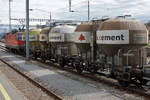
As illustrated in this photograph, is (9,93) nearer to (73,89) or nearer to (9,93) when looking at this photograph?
(9,93)

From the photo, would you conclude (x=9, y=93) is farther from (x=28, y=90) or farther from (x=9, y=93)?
(x=28, y=90)

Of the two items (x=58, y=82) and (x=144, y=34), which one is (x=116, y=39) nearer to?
(x=144, y=34)

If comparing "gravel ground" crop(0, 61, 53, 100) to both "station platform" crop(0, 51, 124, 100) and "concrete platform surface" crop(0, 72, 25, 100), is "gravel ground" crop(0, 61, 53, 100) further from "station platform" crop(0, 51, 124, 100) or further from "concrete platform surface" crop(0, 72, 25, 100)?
"station platform" crop(0, 51, 124, 100)

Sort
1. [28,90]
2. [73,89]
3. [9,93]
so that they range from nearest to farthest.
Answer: [9,93], [73,89], [28,90]

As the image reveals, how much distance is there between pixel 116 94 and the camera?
384 inches

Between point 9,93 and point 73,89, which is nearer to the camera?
point 9,93

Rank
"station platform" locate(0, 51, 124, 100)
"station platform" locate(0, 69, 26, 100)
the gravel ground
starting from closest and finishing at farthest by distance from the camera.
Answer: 1. "station platform" locate(0, 69, 26, 100)
2. "station platform" locate(0, 51, 124, 100)
3. the gravel ground

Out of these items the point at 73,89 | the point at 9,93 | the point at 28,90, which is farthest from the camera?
the point at 28,90

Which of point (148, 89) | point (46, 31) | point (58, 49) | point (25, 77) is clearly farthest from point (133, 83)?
point (46, 31)

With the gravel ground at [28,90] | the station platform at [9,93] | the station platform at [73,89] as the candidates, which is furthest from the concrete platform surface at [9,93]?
Answer: the station platform at [73,89]

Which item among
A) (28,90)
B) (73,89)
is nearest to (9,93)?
(28,90)

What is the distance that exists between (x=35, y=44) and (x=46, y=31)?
5250 millimetres

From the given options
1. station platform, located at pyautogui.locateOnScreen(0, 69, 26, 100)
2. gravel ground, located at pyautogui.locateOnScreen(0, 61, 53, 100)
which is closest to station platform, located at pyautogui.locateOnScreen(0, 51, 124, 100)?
gravel ground, located at pyautogui.locateOnScreen(0, 61, 53, 100)

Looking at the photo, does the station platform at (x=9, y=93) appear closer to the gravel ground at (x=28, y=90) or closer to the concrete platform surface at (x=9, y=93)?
the concrete platform surface at (x=9, y=93)
